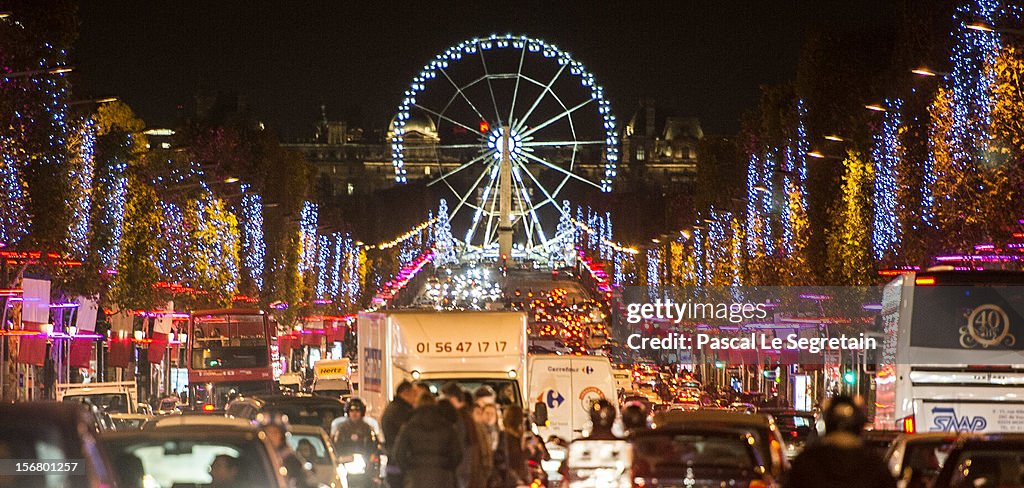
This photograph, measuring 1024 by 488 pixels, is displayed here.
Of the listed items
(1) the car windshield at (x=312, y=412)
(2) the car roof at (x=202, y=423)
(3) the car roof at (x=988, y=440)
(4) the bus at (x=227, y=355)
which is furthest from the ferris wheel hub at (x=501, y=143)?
(3) the car roof at (x=988, y=440)

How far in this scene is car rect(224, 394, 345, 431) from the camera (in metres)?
24.9

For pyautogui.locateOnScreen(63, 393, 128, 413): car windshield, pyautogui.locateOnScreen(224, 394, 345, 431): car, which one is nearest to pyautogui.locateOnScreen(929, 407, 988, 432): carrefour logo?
pyautogui.locateOnScreen(224, 394, 345, 431): car

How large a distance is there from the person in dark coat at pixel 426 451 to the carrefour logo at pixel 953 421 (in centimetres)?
1124

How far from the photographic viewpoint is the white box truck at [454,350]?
2714cm

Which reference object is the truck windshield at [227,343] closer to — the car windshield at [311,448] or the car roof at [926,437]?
the car windshield at [311,448]

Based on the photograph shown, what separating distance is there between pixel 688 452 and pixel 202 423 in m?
4.61

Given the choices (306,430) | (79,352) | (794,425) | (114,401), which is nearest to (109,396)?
(114,401)

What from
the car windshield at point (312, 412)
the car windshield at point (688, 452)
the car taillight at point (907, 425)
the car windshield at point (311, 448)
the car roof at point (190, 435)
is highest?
the car roof at point (190, 435)

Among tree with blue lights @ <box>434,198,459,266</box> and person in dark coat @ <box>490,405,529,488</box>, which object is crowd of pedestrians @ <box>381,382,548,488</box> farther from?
tree with blue lights @ <box>434,198,459,266</box>

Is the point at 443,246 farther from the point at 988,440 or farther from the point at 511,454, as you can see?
the point at 988,440

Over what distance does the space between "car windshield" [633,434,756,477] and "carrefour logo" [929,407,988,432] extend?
32.3 ft

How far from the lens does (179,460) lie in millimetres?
13945

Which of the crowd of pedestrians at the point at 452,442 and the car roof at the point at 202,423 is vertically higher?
the car roof at the point at 202,423

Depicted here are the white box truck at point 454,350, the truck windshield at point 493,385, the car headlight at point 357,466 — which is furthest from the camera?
the white box truck at point 454,350
